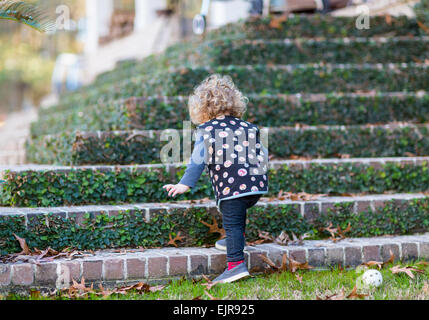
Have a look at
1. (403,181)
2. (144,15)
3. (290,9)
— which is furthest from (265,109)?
(144,15)

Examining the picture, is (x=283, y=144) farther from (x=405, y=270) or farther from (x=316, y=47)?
(x=316, y=47)

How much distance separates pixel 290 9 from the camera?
1052 cm

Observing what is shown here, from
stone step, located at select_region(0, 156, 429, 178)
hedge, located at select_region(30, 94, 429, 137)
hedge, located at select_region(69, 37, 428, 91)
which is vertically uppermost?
hedge, located at select_region(69, 37, 428, 91)

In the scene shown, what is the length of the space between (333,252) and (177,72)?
108 inches

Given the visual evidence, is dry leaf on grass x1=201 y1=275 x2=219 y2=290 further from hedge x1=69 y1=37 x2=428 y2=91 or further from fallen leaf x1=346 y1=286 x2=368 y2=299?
hedge x1=69 y1=37 x2=428 y2=91

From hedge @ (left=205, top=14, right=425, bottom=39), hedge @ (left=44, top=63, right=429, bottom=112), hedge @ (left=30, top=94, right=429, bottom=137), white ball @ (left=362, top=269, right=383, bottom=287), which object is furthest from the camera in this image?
hedge @ (left=205, top=14, right=425, bottom=39)

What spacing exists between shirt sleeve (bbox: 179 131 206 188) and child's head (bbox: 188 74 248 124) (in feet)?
0.63

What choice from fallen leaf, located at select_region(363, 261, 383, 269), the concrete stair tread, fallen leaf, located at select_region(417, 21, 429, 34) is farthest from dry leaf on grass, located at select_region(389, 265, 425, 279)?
fallen leaf, located at select_region(417, 21, 429, 34)

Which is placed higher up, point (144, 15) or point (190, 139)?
point (144, 15)

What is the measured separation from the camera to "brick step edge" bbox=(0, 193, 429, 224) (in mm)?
3469

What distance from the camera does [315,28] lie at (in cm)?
706

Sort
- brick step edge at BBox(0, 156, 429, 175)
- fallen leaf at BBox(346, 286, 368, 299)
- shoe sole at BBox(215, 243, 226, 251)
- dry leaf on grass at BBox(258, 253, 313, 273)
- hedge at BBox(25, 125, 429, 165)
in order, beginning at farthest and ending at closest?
hedge at BBox(25, 125, 429, 165), brick step edge at BBox(0, 156, 429, 175), shoe sole at BBox(215, 243, 226, 251), dry leaf on grass at BBox(258, 253, 313, 273), fallen leaf at BBox(346, 286, 368, 299)

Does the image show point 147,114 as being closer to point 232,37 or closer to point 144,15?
point 232,37

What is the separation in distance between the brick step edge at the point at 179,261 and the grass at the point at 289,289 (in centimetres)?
11
